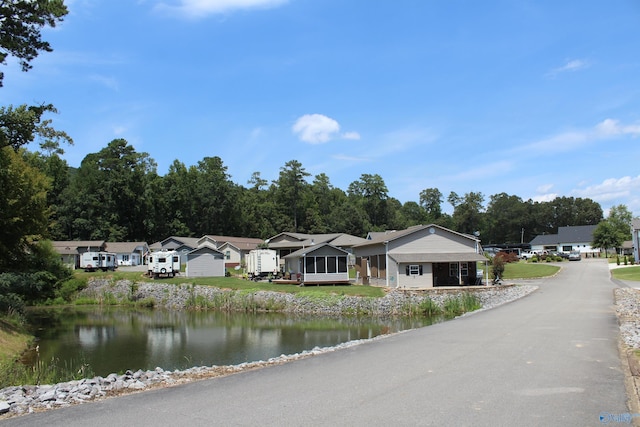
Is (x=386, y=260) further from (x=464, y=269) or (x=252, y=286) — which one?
(x=252, y=286)

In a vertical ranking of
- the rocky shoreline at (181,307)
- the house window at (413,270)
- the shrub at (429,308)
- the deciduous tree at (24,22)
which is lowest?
the shrub at (429,308)

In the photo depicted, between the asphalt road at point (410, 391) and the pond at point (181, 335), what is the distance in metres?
7.90

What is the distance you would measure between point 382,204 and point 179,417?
11083cm

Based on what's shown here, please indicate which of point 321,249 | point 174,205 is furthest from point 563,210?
point 321,249

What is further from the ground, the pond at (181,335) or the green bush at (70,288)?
the green bush at (70,288)

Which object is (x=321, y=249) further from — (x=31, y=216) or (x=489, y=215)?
(x=489, y=215)

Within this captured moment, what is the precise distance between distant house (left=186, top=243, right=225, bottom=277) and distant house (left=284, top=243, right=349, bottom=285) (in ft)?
36.5

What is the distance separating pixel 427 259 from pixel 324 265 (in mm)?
8494

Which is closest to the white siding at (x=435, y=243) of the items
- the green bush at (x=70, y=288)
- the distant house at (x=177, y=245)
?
the green bush at (x=70, y=288)

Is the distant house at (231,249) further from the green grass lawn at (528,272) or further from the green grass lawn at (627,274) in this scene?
the green grass lawn at (627,274)

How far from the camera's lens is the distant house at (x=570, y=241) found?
9275 centimetres

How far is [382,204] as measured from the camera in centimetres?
11669

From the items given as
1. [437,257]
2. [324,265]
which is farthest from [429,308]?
[324,265]

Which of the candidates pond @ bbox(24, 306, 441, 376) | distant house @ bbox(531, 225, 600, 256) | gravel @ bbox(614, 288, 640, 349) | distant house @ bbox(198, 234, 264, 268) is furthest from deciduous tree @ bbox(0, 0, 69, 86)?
distant house @ bbox(531, 225, 600, 256)
